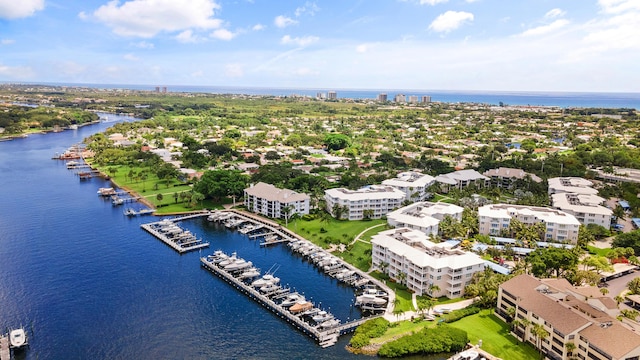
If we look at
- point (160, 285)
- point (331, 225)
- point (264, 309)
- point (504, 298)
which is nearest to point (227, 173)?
point (331, 225)

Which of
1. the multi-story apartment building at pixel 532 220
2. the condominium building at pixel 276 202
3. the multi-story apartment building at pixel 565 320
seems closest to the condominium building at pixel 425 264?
the multi-story apartment building at pixel 565 320

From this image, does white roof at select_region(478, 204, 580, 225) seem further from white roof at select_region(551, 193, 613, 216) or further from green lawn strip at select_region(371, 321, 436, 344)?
green lawn strip at select_region(371, 321, 436, 344)

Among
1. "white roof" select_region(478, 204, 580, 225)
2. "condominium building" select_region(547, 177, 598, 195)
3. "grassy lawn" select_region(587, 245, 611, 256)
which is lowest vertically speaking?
"grassy lawn" select_region(587, 245, 611, 256)

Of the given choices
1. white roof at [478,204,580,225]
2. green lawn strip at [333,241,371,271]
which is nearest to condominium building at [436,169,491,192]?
white roof at [478,204,580,225]

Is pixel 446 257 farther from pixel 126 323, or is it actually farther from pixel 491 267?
pixel 126 323

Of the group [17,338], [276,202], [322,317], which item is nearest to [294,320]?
[322,317]

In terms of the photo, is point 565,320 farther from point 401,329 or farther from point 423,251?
point 423,251
